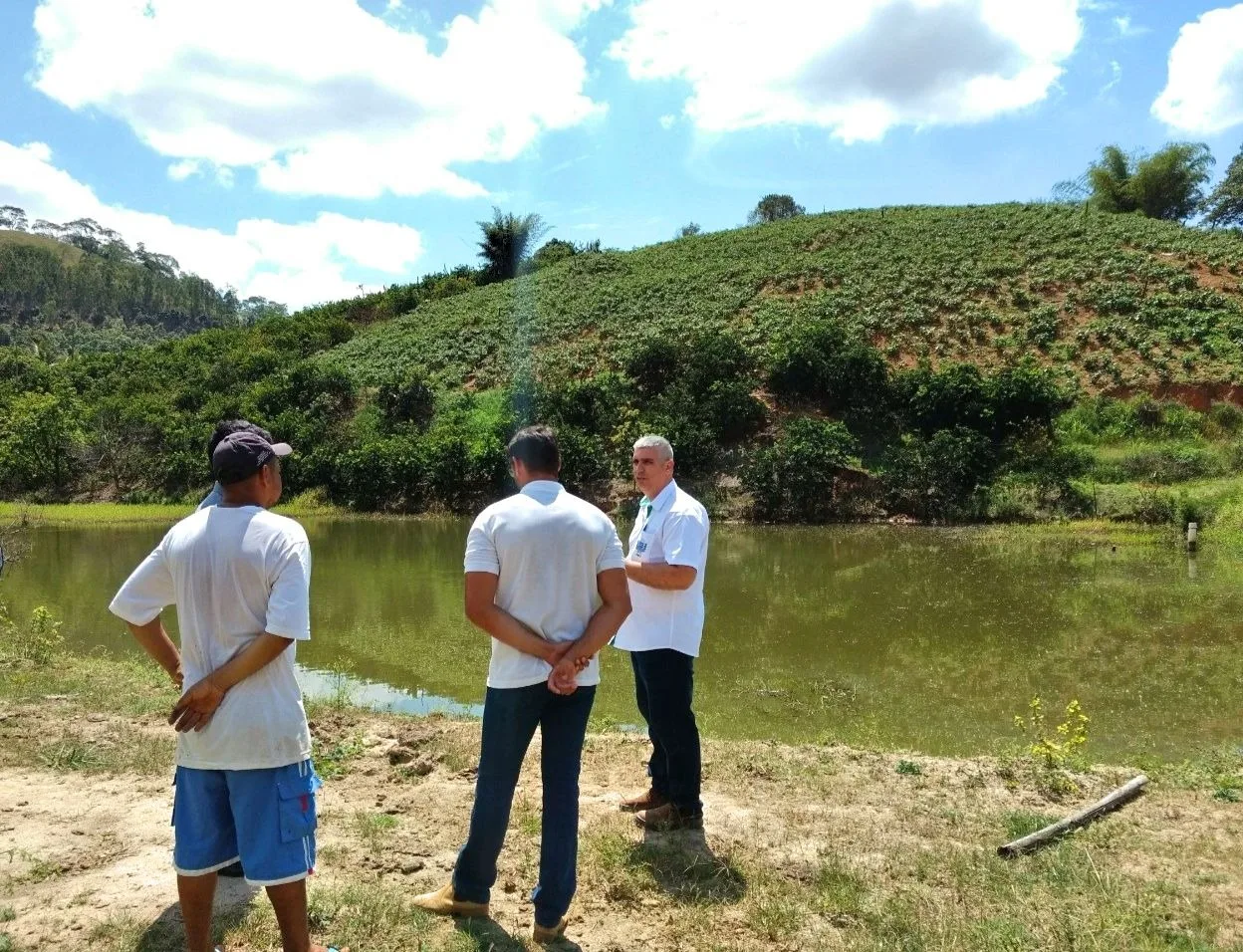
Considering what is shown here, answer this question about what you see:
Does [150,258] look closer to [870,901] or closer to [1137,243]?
[1137,243]

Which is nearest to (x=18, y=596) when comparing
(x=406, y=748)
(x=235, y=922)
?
(x=406, y=748)

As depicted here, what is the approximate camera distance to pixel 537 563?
111 inches

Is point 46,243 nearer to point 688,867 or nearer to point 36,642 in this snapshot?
point 36,642

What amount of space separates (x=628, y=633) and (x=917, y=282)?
3255 centimetres

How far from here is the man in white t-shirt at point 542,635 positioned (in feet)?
9.21

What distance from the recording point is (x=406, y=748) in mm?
5152

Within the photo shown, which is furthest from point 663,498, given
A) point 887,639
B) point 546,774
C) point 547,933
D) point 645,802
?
point 887,639

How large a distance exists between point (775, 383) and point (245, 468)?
83.6ft

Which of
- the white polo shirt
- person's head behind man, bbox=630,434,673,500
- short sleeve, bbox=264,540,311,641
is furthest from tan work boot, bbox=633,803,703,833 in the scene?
short sleeve, bbox=264,540,311,641

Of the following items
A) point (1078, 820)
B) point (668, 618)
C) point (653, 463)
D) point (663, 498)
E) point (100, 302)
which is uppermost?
point (100, 302)

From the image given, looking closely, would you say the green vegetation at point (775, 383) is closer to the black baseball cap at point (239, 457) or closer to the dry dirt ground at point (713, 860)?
the dry dirt ground at point (713, 860)

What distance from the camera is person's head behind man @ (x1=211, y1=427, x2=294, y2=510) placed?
2561 mm

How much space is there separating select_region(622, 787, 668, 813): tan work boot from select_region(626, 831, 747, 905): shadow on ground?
0.23 meters

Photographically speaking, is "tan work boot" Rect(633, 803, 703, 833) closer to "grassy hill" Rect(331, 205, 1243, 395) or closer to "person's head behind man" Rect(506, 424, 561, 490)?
"person's head behind man" Rect(506, 424, 561, 490)
